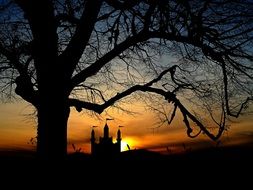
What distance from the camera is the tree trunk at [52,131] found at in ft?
28.9

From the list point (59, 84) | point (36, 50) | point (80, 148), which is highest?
point (36, 50)

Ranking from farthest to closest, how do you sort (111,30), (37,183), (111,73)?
(111,73)
(111,30)
(37,183)

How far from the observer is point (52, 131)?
8867 mm

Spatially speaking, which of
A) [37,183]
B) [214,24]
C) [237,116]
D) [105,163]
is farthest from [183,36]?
[37,183]

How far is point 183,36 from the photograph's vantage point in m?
9.64

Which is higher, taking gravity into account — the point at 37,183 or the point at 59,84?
the point at 59,84

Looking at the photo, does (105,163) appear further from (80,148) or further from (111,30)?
(111,30)

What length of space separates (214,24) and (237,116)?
88.1 inches

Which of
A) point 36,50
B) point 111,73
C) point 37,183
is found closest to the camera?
point 37,183

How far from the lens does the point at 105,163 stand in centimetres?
1008

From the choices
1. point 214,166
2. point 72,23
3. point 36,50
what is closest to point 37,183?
point 36,50

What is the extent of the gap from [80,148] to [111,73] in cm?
304

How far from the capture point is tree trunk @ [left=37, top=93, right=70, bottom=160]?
881 cm

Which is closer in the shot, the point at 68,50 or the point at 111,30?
the point at 68,50
